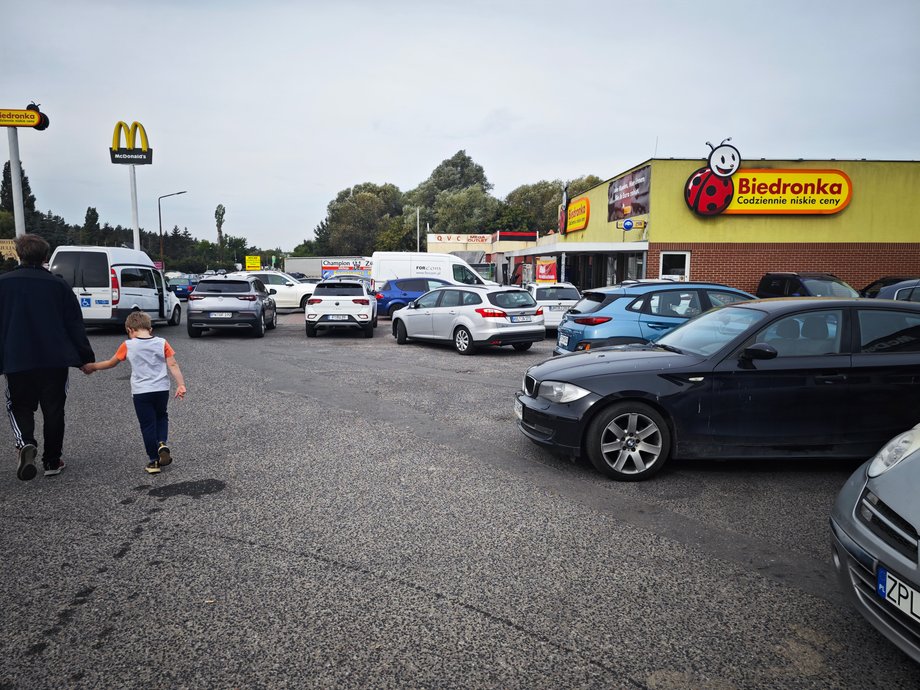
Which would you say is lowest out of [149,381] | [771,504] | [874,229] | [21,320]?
[771,504]

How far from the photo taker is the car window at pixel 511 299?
13.3 meters

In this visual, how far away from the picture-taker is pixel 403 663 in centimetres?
270

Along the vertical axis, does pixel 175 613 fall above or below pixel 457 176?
below

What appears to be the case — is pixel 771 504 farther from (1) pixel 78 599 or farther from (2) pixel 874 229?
(2) pixel 874 229

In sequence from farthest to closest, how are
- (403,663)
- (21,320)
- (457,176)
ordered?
(457,176) < (21,320) < (403,663)

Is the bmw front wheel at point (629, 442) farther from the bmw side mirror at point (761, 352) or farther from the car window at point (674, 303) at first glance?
the car window at point (674, 303)

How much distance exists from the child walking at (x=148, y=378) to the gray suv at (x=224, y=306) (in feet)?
36.3

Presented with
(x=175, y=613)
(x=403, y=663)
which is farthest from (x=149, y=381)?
(x=403, y=663)

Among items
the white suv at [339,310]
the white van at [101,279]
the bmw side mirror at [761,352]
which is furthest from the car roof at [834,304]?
the white van at [101,279]

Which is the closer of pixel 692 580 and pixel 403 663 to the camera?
pixel 403 663

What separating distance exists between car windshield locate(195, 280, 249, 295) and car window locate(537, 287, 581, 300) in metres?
7.72

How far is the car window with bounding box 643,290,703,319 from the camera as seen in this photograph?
9.12 metres

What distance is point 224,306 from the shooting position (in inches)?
629

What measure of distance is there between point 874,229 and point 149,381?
2474 centimetres
